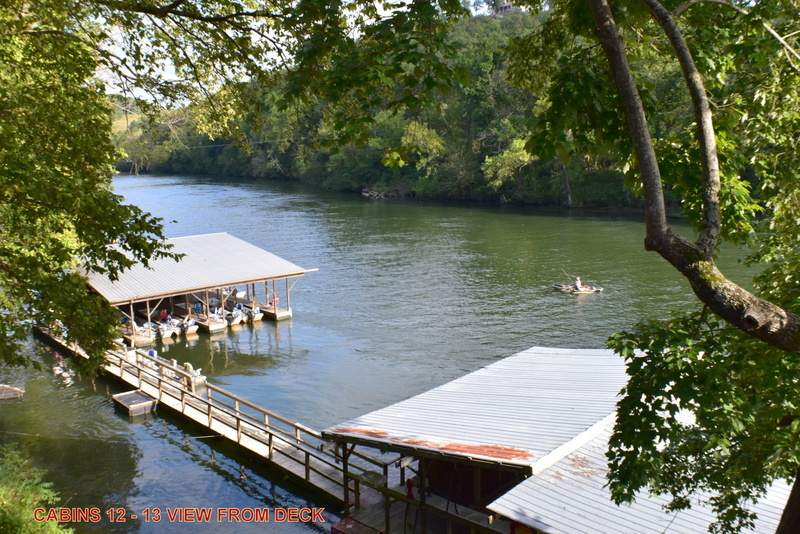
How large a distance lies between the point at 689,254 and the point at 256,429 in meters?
14.7

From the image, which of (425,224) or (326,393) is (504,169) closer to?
(425,224)

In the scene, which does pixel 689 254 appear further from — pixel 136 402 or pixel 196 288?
pixel 196 288

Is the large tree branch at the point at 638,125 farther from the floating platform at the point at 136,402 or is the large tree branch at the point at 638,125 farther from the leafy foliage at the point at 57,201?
the floating platform at the point at 136,402

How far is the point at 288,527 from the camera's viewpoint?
13672 mm

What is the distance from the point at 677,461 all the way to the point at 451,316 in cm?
2322

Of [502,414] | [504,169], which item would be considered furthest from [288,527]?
[504,169]

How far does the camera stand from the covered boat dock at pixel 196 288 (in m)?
26.5

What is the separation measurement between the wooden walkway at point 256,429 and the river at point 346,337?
50 centimetres

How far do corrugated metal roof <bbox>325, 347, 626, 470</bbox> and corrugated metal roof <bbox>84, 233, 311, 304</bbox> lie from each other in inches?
621

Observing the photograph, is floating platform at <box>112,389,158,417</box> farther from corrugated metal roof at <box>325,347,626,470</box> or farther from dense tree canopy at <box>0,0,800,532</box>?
dense tree canopy at <box>0,0,800,532</box>

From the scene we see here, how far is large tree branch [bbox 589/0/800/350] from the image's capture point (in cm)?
441

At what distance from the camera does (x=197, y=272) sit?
93.8ft

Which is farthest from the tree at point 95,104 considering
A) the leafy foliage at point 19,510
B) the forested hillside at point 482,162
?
the forested hillside at point 482,162
